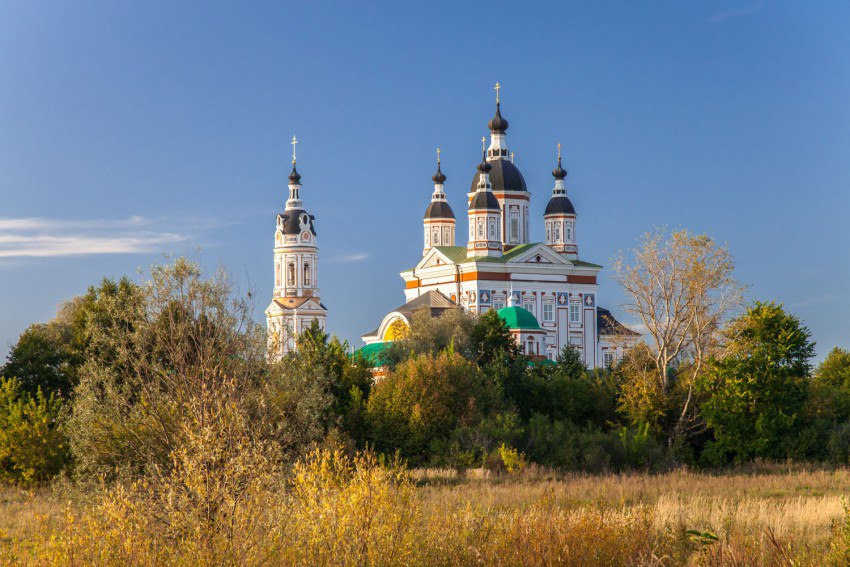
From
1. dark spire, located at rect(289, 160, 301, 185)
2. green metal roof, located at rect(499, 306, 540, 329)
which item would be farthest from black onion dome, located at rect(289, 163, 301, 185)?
green metal roof, located at rect(499, 306, 540, 329)

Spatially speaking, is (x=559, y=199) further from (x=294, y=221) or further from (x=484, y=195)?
(x=294, y=221)

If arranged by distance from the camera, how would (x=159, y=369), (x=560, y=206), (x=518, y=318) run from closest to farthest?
(x=159, y=369) → (x=518, y=318) → (x=560, y=206)

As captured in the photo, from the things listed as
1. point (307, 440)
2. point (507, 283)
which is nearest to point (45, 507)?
point (307, 440)

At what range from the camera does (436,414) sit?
32312mm

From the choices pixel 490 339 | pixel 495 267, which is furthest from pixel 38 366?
pixel 495 267

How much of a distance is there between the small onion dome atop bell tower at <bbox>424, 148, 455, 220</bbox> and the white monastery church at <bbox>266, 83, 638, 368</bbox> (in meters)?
0.07

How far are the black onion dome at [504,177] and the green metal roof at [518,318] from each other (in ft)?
60.1

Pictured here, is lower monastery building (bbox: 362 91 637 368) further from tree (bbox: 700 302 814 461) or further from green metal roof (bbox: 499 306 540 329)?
tree (bbox: 700 302 814 461)

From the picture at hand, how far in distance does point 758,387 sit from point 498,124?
5562cm

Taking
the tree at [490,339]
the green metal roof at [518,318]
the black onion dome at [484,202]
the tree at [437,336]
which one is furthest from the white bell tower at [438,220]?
the tree at [490,339]

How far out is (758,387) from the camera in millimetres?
32844

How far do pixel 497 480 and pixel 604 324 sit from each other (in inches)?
2150

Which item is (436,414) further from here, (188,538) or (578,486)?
(188,538)

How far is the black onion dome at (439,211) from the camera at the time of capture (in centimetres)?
8562
